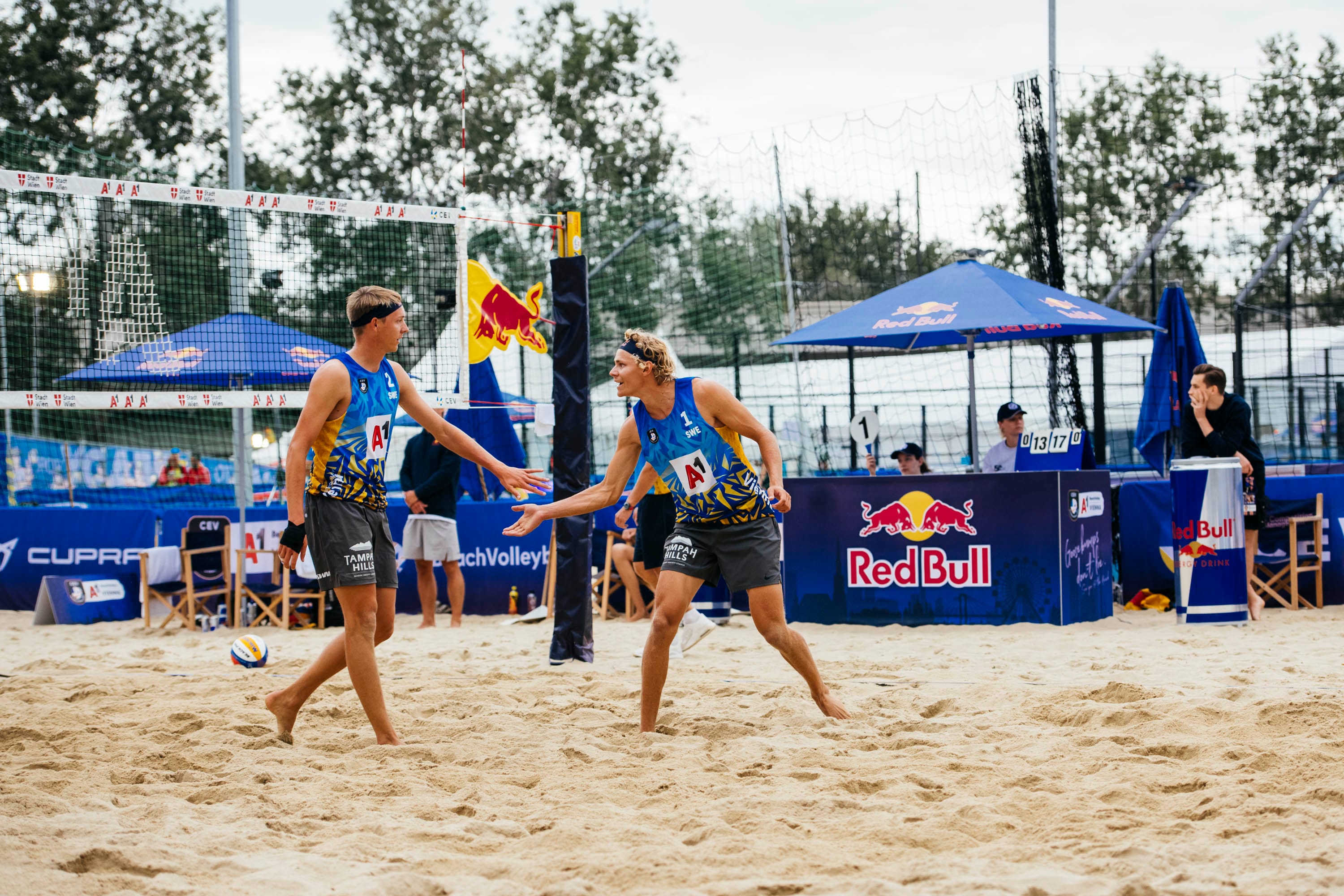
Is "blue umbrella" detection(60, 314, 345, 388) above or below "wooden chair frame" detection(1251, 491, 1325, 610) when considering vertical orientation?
above

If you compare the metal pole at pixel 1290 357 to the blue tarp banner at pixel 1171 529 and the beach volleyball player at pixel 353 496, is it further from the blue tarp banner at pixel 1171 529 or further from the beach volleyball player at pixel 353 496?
the beach volleyball player at pixel 353 496

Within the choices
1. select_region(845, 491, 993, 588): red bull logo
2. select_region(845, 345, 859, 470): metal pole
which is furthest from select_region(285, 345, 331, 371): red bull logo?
select_region(845, 345, 859, 470): metal pole

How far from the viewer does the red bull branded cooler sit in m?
7.37

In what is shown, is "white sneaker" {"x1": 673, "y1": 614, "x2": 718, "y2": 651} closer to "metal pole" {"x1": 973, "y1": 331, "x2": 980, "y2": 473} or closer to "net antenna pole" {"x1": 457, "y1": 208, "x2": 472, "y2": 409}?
"net antenna pole" {"x1": 457, "y1": 208, "x2": 472, "y2": 409}

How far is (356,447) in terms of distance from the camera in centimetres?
419

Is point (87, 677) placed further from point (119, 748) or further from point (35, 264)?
point (35, 264)

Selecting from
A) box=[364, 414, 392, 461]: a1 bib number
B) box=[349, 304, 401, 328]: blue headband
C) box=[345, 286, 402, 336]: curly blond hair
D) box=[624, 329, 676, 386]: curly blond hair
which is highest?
box=[345, 286, 402, 336]: curly blond hair

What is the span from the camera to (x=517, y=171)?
3059 cm

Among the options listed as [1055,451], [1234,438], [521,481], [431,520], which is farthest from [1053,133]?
[521,481]

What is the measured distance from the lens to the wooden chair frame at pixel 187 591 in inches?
353

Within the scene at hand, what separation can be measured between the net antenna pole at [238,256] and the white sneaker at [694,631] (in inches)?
141

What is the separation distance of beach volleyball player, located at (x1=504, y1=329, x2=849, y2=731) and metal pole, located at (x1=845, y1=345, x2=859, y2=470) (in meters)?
8.34

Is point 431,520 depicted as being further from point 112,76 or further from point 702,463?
point 112,76

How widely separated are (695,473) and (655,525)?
2423 mm
